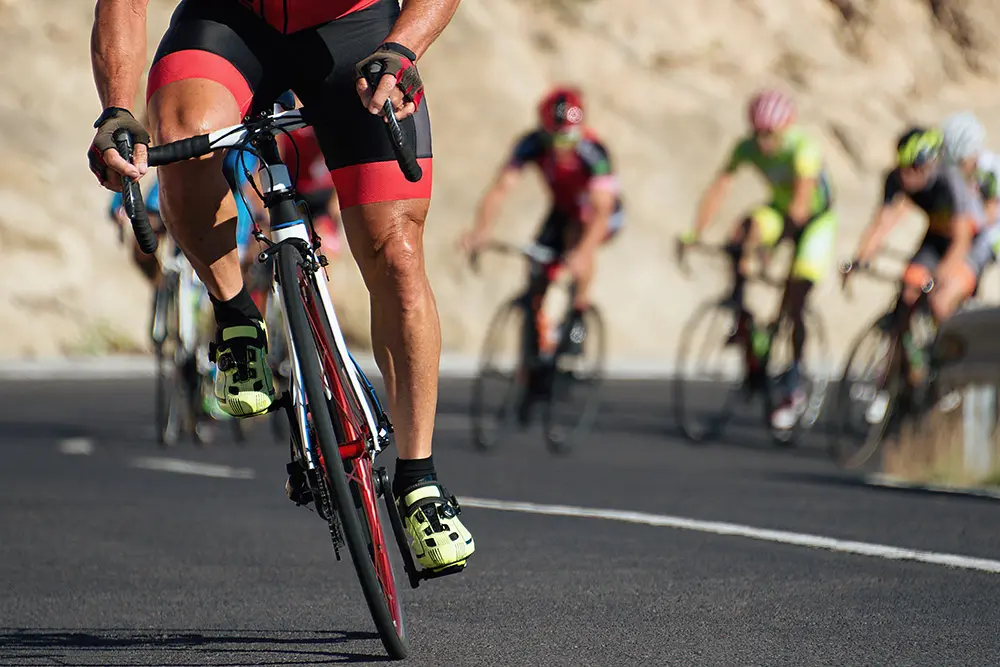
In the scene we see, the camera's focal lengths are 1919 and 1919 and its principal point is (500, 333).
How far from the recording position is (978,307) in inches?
393

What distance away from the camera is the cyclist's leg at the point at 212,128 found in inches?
185

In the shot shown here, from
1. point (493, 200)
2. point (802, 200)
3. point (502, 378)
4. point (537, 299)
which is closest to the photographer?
point (502, 378)

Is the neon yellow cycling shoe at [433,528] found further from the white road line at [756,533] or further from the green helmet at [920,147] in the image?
the green helmet at [920,147]

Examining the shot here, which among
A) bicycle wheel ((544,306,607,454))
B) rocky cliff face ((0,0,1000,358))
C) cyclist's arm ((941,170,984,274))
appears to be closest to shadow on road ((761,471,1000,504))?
cyclist's arm ((941,170,984,274))

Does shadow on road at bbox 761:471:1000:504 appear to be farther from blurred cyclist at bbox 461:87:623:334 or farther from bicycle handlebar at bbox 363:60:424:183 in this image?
bicycle handlebar at bbox 363:60:424:183

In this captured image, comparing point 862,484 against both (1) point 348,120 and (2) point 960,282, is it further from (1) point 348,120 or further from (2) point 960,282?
(1) point 348,120

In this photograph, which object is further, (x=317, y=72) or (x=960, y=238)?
(x=960, y=238)

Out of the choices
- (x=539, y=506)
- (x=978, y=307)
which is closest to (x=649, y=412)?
(x=978, y=307)

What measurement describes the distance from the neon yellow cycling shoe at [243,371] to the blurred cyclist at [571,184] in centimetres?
710

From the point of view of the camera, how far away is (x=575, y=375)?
12156 millimetres

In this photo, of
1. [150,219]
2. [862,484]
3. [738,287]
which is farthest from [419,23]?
[738,287]

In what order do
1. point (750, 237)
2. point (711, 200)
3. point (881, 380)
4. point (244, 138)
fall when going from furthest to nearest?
1. point (711, 200)
2. point (750, 237)
3. point (881, 380)
4. point (244, 138)

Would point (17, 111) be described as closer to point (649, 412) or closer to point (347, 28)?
point (649, 412)

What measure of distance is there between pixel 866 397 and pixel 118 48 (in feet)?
24.5
